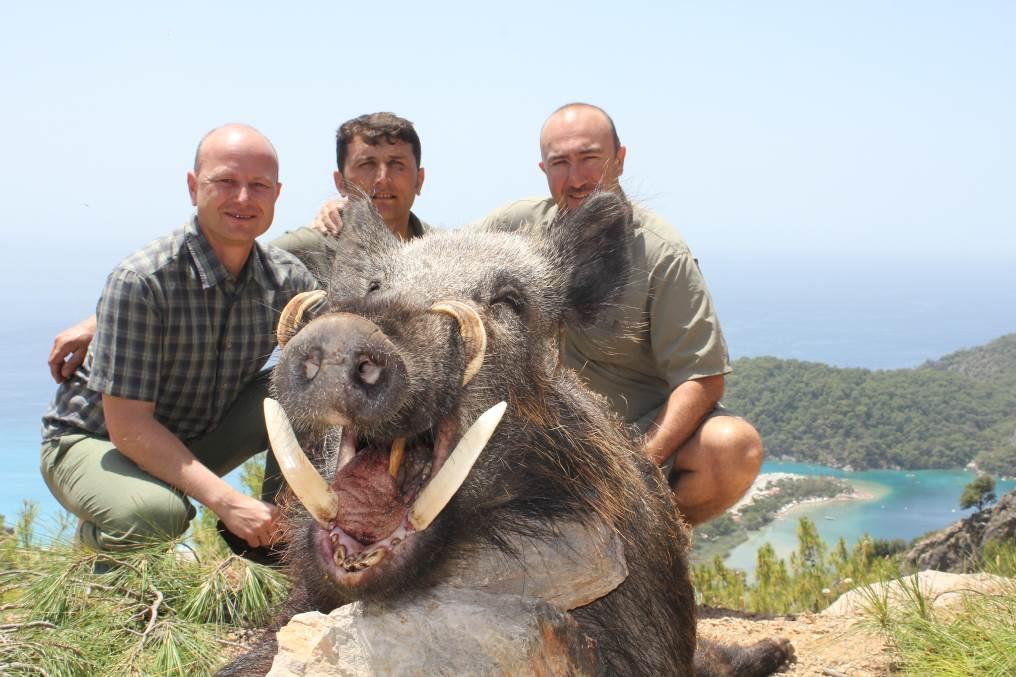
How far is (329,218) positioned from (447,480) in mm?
3282

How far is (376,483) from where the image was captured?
242 centimetres

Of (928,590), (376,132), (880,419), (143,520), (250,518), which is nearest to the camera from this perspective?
(250,518)

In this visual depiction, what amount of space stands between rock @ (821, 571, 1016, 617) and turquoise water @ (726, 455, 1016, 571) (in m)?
17.5

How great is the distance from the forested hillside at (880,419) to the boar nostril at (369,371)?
78.9 ft

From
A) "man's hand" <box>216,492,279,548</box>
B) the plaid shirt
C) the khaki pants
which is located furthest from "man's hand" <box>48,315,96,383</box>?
"man's hand" <box>216,492,279,548</box>

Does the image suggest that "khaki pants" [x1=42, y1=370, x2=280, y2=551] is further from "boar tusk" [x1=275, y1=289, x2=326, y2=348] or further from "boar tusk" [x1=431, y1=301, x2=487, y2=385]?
"boar tusk" [x1=431, y1=301, x2=487, y2=385]

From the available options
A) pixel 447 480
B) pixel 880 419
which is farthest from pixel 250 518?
pixel 880 419

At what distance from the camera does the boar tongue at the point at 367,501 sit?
7.77ft

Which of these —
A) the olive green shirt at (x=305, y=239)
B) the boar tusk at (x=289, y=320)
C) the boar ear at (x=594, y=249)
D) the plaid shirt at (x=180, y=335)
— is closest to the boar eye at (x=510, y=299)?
the boar ear at (x=594, y=249)

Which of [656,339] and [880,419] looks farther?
[880,419]

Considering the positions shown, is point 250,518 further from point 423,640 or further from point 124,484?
point 423,640

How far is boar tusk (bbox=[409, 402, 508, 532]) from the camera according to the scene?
2.28 metres

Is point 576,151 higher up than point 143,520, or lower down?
higher up

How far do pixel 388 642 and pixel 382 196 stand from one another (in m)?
3.57
